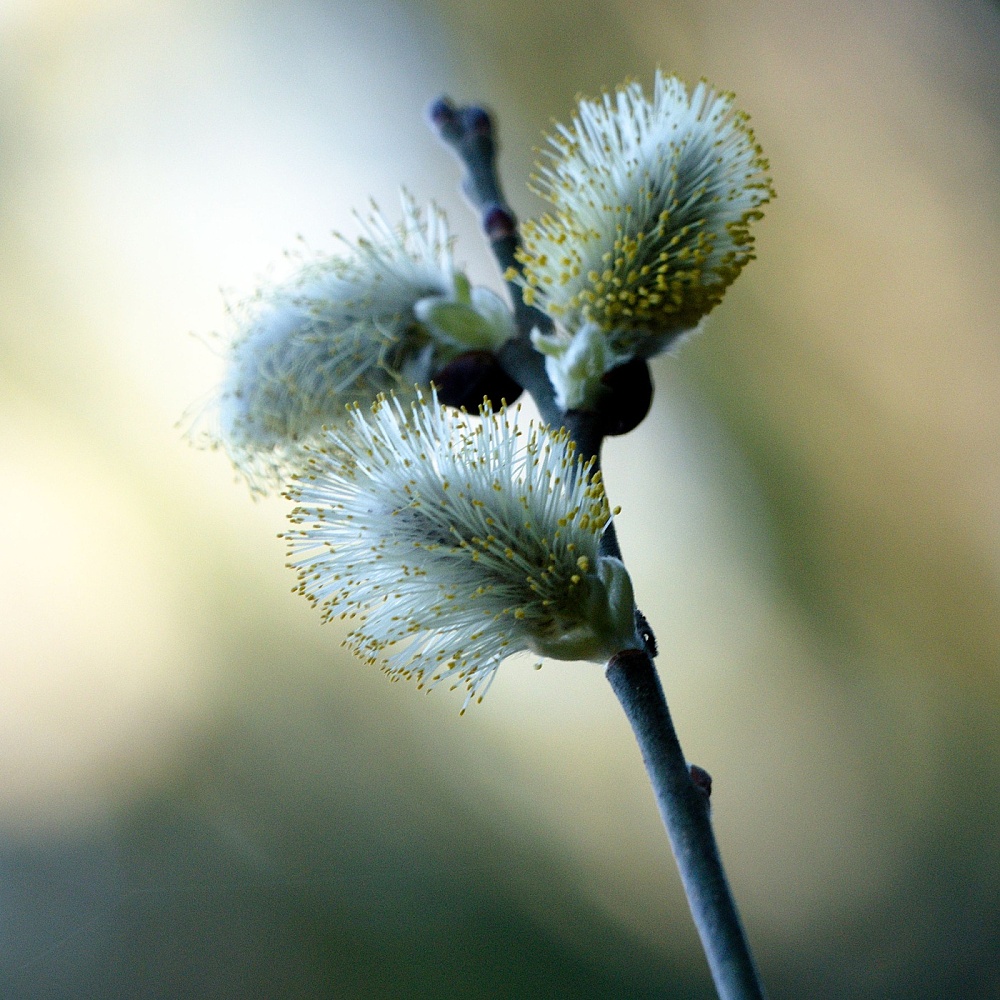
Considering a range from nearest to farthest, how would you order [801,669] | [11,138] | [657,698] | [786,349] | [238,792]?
[657,698]
[238,792]
[11,138]
[801,669]
[786,349]

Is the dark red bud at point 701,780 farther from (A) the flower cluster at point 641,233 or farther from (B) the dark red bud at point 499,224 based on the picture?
(B) the dark red bud at point 499,224

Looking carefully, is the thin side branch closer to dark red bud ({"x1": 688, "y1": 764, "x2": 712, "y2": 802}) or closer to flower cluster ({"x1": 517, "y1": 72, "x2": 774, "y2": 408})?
flower cluster ({"x1": 517, "y1": 72, "x2": 774, "y2": 408})

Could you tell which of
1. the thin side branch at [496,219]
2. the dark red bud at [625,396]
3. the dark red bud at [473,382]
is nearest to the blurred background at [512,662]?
the thin side branch at [496,219]

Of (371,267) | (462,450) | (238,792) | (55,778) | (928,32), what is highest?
(928,32)

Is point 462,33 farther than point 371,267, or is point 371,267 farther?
point 462,33

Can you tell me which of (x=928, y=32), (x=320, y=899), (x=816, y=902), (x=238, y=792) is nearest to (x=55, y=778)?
(x=238, y=792)

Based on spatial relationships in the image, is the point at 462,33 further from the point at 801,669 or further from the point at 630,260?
the point at 630,260

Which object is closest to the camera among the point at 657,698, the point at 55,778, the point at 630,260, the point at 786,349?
the point at 657,698

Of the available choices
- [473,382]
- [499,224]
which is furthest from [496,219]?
[473,382]
